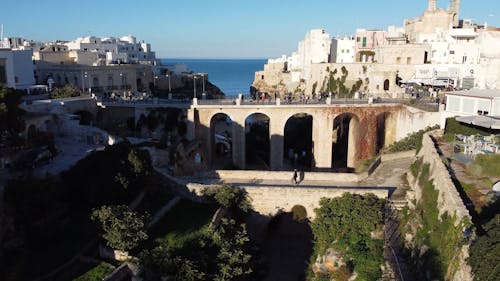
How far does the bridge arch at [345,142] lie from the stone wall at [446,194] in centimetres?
1042

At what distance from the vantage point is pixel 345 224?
22.0 m

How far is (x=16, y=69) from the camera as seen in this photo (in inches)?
1655

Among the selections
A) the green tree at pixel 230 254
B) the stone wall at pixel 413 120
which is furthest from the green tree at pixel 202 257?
the stone wall at pixel 413 120

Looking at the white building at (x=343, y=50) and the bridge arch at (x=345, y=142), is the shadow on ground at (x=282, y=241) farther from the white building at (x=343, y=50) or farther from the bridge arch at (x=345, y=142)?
the white building at (x=343, y=50)

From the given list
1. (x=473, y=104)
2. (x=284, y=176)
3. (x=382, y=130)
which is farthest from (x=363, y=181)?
(x=382, y=130)

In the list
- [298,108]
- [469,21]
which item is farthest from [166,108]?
[469,21]

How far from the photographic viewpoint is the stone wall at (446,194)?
13.5 m

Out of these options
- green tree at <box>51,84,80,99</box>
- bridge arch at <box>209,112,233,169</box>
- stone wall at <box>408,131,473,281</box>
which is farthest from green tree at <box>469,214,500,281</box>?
green tree at <box>51,84,80,99</box>

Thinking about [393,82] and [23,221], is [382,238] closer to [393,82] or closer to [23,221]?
[23,221]

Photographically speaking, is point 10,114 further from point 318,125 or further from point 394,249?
point 318,125

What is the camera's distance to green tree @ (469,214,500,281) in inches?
441

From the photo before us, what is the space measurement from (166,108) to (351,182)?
1831 centimetres

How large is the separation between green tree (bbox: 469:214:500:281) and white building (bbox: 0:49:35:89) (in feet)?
131

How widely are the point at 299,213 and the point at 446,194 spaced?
9245mm
